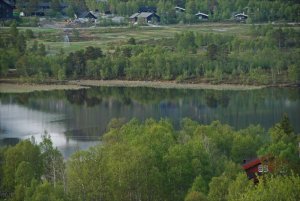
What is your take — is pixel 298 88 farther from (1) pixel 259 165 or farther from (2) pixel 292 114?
(1) pixel 259 165

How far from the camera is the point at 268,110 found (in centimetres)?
1203

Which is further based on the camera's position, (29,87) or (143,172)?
(29,87)

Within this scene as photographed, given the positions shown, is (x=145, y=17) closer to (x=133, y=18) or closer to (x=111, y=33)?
(x=133, y=18)

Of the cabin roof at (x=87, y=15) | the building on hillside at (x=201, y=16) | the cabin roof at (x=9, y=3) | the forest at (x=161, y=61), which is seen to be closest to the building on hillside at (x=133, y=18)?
the cabin roof at (x=87, y=15)

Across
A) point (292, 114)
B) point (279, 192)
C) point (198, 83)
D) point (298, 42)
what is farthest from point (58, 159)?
point (298, 42)

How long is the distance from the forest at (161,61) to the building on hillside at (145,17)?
338 cm

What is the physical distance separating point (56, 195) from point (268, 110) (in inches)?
290

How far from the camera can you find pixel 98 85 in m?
15.2

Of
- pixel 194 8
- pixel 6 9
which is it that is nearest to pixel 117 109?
pixel 6 9

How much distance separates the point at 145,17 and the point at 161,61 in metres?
5.46

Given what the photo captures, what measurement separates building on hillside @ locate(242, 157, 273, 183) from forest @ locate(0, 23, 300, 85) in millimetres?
9030

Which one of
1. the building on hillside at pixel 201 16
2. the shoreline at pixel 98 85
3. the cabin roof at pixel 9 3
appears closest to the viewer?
the shoreline at pixel 98 85

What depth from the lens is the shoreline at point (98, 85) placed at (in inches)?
578

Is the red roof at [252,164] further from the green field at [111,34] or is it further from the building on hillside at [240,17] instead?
the building on hillside at [240,17]
